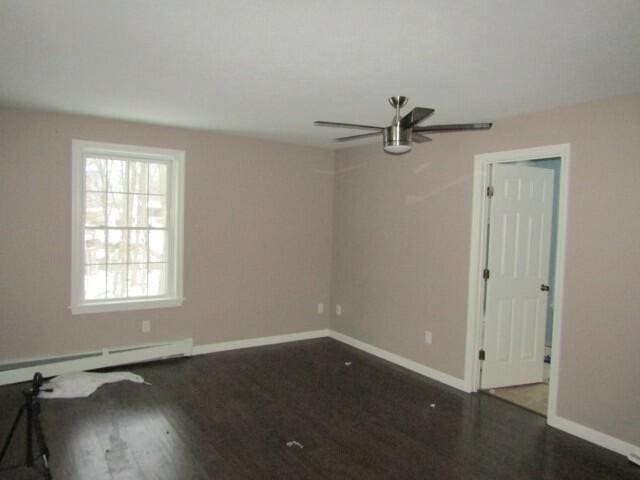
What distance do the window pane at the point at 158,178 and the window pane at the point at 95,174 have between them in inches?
17.5

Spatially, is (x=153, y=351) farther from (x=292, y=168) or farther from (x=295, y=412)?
(x=292, y=168)

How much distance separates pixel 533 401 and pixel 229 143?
395 centimetres

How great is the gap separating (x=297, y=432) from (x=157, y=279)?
2.45 meters

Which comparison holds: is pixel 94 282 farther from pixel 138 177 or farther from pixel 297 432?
pixel 297 432

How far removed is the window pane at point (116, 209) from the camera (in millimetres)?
4508

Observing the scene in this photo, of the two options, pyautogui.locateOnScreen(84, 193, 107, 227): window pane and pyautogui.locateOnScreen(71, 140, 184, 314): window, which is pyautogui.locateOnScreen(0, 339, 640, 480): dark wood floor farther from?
pyautogui.locateOnScreen(84, 193, 107, 227): window pane

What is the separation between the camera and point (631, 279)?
9.75ft

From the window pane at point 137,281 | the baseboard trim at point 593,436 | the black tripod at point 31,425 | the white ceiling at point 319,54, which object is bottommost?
the baseboard trim at point 593,436

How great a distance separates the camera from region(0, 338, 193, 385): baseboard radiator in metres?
3.99

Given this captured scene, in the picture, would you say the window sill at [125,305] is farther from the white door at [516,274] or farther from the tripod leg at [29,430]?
the white door at [516,274]

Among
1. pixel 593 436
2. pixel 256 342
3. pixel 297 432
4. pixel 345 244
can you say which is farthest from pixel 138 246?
pixel 593 436

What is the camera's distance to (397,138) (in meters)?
2.47

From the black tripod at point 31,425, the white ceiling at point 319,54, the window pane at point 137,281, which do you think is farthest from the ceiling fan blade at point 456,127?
the window pane at point 137,281

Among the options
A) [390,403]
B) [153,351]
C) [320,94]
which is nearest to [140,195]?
[153,351]
